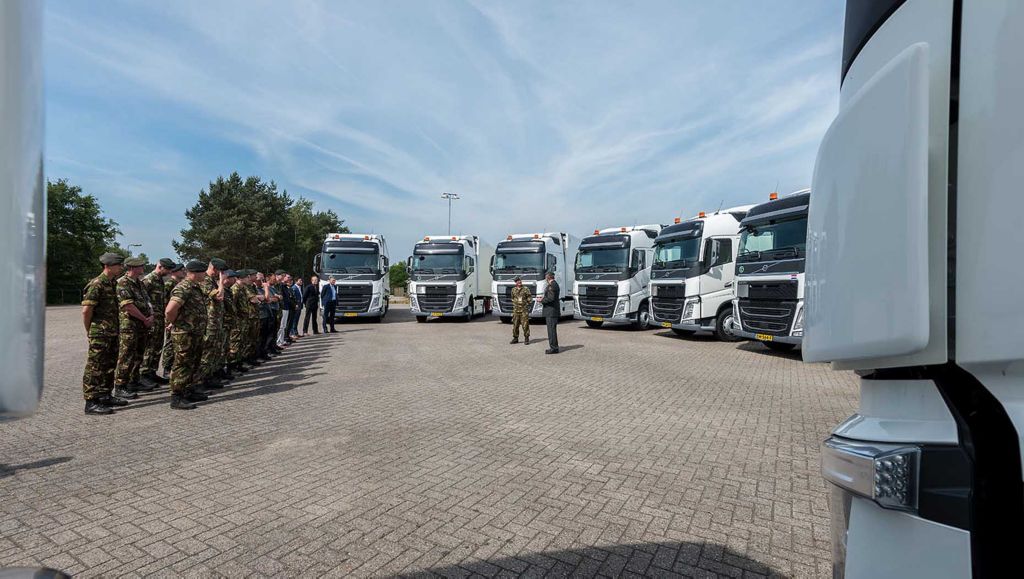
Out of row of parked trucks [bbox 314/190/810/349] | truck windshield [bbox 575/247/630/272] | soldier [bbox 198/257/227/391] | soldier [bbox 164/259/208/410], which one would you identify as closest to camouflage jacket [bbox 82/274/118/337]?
soldier [bbox 164/259/208/410]

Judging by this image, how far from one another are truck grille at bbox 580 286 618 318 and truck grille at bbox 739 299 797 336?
16.2ft

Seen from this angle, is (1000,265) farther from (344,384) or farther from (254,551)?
(344,384)

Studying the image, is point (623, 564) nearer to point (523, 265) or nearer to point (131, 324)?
point (131, 324)

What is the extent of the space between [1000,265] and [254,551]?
3.30 m

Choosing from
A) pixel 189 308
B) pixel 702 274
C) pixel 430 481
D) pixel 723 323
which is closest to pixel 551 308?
pixel 702 274

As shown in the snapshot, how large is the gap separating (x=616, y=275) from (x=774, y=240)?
221 inches

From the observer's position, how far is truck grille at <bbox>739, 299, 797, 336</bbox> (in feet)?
30.8

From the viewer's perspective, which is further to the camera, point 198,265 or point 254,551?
point 198,265

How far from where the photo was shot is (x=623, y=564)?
267 cm

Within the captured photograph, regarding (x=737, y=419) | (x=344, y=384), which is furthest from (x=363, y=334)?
(x=737, y=419)

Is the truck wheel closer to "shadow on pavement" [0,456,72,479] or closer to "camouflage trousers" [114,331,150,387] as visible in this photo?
"camouflage trousers" [114,331,150,387]

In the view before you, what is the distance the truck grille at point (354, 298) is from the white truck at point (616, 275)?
712cm

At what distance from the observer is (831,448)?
3.94 feet

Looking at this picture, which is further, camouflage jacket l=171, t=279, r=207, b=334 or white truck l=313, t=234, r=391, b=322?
white truck l=313, t=234, r=391, b=322
